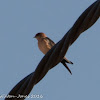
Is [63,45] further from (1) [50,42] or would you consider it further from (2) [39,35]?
(2) [39,35]

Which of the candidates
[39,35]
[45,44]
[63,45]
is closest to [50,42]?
[45,44]

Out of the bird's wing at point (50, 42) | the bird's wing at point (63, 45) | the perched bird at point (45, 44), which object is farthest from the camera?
the bird's wing at point (50, 42)

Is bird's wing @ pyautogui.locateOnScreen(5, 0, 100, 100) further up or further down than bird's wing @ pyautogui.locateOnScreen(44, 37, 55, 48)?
further down

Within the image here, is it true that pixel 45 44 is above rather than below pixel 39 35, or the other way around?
below

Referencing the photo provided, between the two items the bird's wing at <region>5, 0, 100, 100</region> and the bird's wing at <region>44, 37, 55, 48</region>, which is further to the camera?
the bird's wing at <region>44, 37, 55, 48</region>

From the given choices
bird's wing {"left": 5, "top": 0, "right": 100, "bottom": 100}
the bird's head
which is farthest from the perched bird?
bird's wing {"left": 5, "top": 0, "right": 100, "bottom": 100}

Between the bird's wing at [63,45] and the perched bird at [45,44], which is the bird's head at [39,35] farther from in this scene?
the bird's wing at [63,45]

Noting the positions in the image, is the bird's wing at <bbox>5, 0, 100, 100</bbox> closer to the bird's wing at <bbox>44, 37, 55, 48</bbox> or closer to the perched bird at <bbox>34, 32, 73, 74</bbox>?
the perched bird at <bbox>34, 32, 73, 74</bbox>

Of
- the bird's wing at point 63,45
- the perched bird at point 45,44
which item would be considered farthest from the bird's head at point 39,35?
the bird's wing at point 63,45

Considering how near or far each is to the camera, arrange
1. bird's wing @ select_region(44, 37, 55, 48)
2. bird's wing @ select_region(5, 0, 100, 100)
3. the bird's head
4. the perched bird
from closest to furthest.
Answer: bird's wing @ select_region(5, 0, 100, 100) < the perched bird < bird's wing @ select_region(44, 37, 55, 48) < the bird's head

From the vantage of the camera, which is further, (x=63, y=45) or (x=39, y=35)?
(x=39, y=35)

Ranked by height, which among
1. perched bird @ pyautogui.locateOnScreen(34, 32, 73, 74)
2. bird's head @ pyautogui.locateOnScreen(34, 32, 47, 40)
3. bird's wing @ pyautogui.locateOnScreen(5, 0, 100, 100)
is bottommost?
bird's wing @ pyautogui.locateOnScreen(5, 0, 100, 100)

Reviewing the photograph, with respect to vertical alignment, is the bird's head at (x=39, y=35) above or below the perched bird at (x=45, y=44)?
above

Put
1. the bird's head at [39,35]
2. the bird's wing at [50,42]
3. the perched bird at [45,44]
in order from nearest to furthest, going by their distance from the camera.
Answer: the perched bird at [45,44]
the bird's wing at [50,42]
the bird's head at [39,35]
